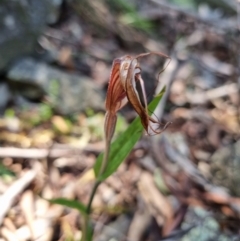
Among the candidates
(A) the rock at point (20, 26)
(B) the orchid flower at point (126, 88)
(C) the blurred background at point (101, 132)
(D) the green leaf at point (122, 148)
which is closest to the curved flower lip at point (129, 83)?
(B) the orchid flower at point (126, 88)

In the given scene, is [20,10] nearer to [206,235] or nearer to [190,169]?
[190,169]

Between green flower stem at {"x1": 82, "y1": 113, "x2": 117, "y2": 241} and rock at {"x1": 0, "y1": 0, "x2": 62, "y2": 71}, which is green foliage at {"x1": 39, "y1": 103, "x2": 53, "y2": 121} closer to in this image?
rock at {"x1": 0, "y1": 0, "x2": 62, "y2": 71}

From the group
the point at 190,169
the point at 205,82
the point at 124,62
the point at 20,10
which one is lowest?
the point at 205,82

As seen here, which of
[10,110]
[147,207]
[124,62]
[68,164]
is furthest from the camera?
[10,110]

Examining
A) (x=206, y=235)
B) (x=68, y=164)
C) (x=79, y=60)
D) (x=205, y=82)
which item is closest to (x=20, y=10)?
(x=79, y=60)

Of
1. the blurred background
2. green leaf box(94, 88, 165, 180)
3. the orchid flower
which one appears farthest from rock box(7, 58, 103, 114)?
the orchid flower

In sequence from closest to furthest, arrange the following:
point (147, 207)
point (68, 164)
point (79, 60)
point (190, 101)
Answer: point (147, 207) < point (68, 164) < point (190, 101) < point (79, 60)
